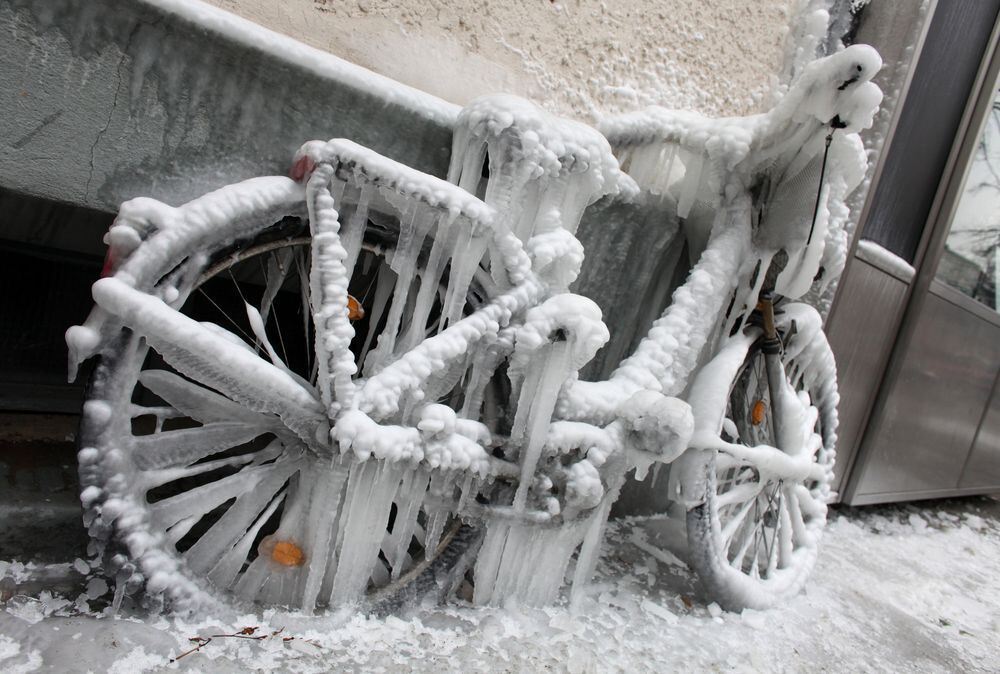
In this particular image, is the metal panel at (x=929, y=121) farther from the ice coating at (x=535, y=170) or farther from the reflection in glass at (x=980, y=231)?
the ice coating at (x=535, y=170)

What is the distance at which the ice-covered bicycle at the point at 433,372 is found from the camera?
5.21 ft

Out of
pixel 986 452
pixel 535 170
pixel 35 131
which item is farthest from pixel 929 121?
pixel 35 131

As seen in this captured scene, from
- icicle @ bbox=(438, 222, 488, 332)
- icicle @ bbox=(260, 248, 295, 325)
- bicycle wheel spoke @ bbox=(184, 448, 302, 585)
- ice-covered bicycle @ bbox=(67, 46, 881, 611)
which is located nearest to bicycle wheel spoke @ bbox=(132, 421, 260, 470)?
ice-covered bicycle @ bbox=(67, 46, 881, 611)

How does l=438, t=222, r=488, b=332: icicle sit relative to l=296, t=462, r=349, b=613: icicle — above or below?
above

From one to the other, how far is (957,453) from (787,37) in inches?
158

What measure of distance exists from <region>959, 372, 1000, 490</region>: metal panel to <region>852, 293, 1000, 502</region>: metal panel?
0.17m

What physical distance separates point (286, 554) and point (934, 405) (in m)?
5.02

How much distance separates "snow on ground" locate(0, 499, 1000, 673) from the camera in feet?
4.96

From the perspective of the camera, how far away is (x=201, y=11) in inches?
65.4

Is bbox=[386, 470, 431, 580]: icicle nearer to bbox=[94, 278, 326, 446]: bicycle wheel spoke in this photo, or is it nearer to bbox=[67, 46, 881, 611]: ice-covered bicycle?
bbox=[67, 46, 881, 611]: ice-covered bicycle

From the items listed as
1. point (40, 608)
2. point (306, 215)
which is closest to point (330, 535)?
point (40, 608)

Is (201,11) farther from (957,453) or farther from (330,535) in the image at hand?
(957,453)

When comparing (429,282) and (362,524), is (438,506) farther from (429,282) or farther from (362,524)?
(429,282)

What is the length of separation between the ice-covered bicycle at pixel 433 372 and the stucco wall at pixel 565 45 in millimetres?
339
